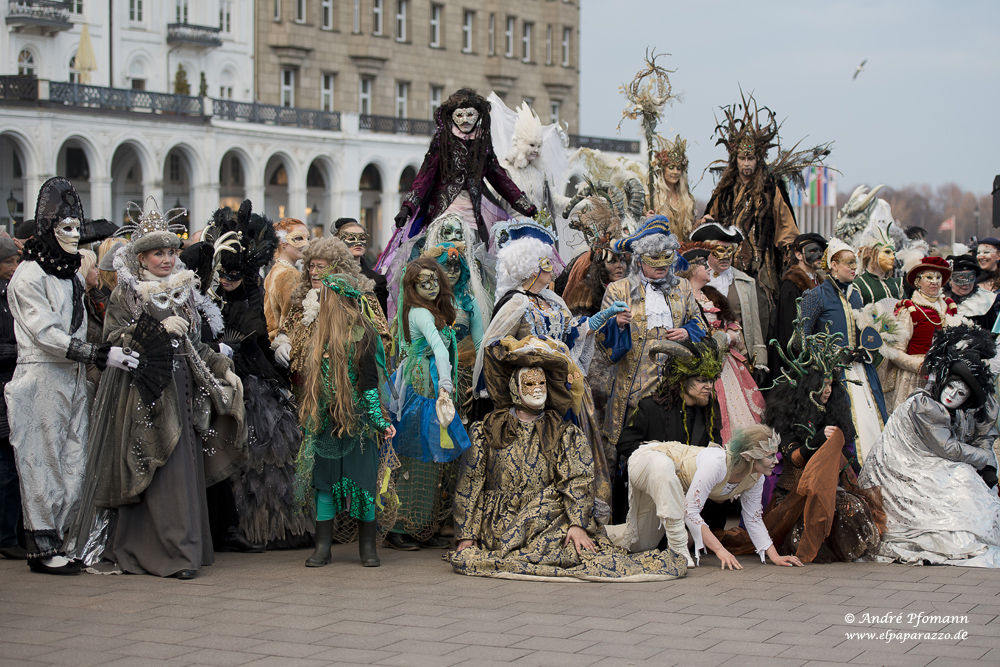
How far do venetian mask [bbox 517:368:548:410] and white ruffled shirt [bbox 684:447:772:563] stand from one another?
102 centimetres

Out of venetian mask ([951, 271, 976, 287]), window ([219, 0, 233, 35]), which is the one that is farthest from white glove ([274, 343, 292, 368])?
window ([219, 0, 233, 35])

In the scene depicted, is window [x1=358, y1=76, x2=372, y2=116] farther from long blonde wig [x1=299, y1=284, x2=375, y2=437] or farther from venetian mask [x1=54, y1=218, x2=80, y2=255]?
long blonde wig [x1=299, y1=284, x2=375, y2=437]

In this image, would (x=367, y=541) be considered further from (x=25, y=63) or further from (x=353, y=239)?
(x=25, y=63)

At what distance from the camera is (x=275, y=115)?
47.0 meters

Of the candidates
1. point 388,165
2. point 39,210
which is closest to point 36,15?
point 388,165

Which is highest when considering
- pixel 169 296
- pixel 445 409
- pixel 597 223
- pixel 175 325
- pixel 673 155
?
pixel 673 155

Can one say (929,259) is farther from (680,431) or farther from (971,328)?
(680,431)

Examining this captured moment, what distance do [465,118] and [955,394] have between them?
4.18m

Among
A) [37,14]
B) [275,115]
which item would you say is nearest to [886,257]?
[37,14]

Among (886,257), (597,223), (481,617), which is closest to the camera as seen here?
(481,617)

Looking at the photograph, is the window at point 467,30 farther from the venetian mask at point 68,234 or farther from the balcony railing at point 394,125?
the venetian mask at point 68,234

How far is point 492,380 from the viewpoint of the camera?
24.6ft

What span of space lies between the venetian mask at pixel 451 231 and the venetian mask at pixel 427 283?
1.07m

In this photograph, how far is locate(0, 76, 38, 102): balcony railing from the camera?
38.5 m
